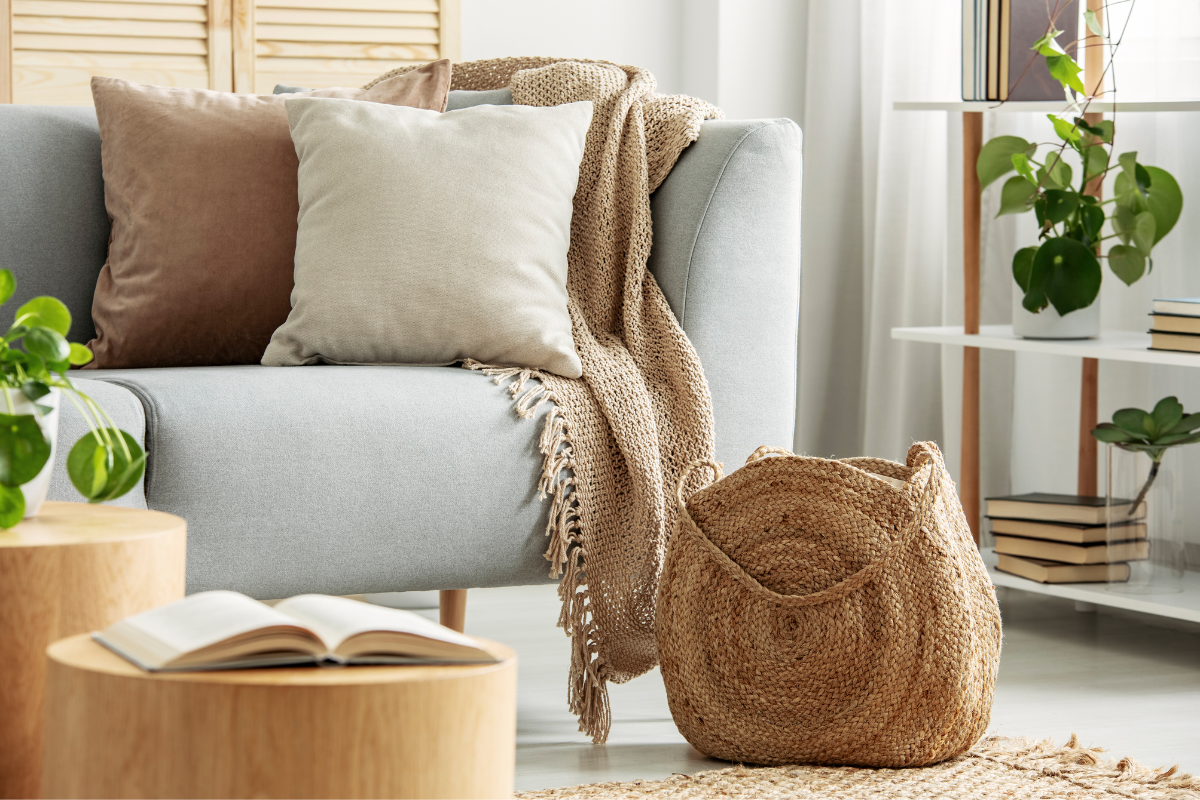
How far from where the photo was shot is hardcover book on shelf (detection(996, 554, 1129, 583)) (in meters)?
2.20

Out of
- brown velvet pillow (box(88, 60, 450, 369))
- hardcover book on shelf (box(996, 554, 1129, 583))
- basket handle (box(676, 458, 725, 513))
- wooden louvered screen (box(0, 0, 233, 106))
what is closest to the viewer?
basket handle (box(676, 458, 725, 513))

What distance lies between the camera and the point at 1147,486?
218cm

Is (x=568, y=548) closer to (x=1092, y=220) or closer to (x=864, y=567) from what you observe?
(x=864, y=567)

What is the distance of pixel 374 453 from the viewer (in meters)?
1.52

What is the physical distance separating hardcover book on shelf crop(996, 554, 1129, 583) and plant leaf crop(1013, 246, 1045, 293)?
439 millimetres

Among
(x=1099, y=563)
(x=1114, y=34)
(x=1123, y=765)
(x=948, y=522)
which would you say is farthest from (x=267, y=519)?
(x=1114, y=34)

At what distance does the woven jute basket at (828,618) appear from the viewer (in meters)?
1.47

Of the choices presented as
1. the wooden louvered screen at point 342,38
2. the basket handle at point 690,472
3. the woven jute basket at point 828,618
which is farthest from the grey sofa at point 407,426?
the wooden louvered screen at point 342,38

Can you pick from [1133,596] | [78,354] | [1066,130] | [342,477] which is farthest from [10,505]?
[1066,130]

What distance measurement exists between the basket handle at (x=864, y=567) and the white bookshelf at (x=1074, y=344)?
2.43 feet

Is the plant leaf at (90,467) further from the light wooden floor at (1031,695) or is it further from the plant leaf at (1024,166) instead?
the plant leaf at (1024,166)

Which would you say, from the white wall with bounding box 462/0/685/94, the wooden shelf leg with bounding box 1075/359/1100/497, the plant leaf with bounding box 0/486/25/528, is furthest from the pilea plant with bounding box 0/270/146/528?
the white wall with bounding box 462/0/685/94

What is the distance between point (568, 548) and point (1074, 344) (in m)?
1.08

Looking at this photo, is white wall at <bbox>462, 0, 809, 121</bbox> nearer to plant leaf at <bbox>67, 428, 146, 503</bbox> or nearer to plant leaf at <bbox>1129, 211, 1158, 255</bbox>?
plant leaf at <bbox>1129, 211, 1158, 255</bbox>
